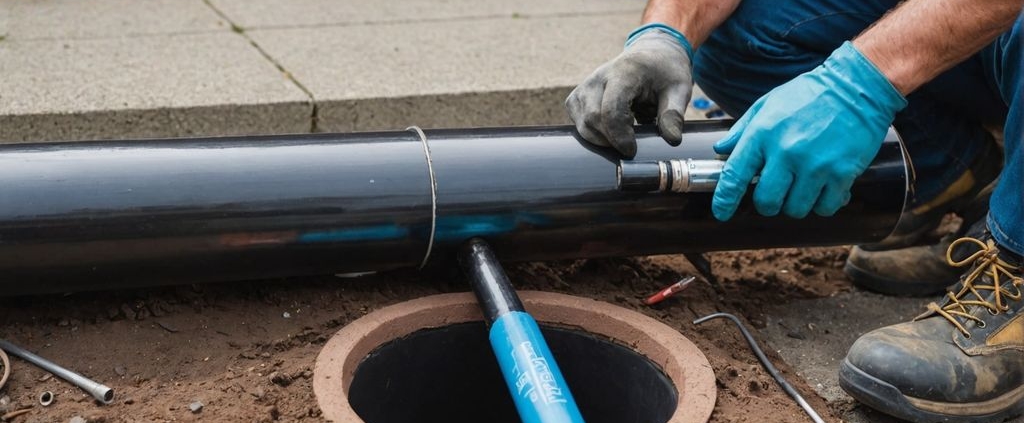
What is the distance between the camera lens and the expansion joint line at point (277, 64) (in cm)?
298

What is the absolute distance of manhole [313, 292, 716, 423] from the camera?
1.96 m

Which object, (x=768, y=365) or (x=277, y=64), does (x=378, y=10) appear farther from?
(x=768, y=365)

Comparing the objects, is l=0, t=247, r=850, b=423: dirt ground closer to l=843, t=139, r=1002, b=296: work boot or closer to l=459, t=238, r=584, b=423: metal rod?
l=459, t=238, r=584, b=423: metal rod

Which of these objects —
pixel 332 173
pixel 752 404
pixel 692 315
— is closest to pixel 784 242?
pixel 692 315

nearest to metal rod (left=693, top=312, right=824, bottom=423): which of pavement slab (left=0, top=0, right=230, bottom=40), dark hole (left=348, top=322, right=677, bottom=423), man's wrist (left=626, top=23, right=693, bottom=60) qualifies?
dark hole (left=348, top=322, right=677, bottom=423)

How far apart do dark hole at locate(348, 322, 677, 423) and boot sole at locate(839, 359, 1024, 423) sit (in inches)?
15.4

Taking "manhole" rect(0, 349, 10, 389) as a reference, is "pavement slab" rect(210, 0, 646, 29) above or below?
below

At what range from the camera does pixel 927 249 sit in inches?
104

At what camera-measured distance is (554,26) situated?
4.03 metres

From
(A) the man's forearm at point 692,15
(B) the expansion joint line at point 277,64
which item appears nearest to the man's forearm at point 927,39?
(A) the man's forearm at point 692,15

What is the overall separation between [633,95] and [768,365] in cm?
66

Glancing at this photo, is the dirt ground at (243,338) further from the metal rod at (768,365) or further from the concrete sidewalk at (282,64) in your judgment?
the concrete sidewalk at (282,64)

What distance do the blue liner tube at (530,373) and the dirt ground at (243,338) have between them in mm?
324

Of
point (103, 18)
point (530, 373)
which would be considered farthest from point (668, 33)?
point (103, 18)
